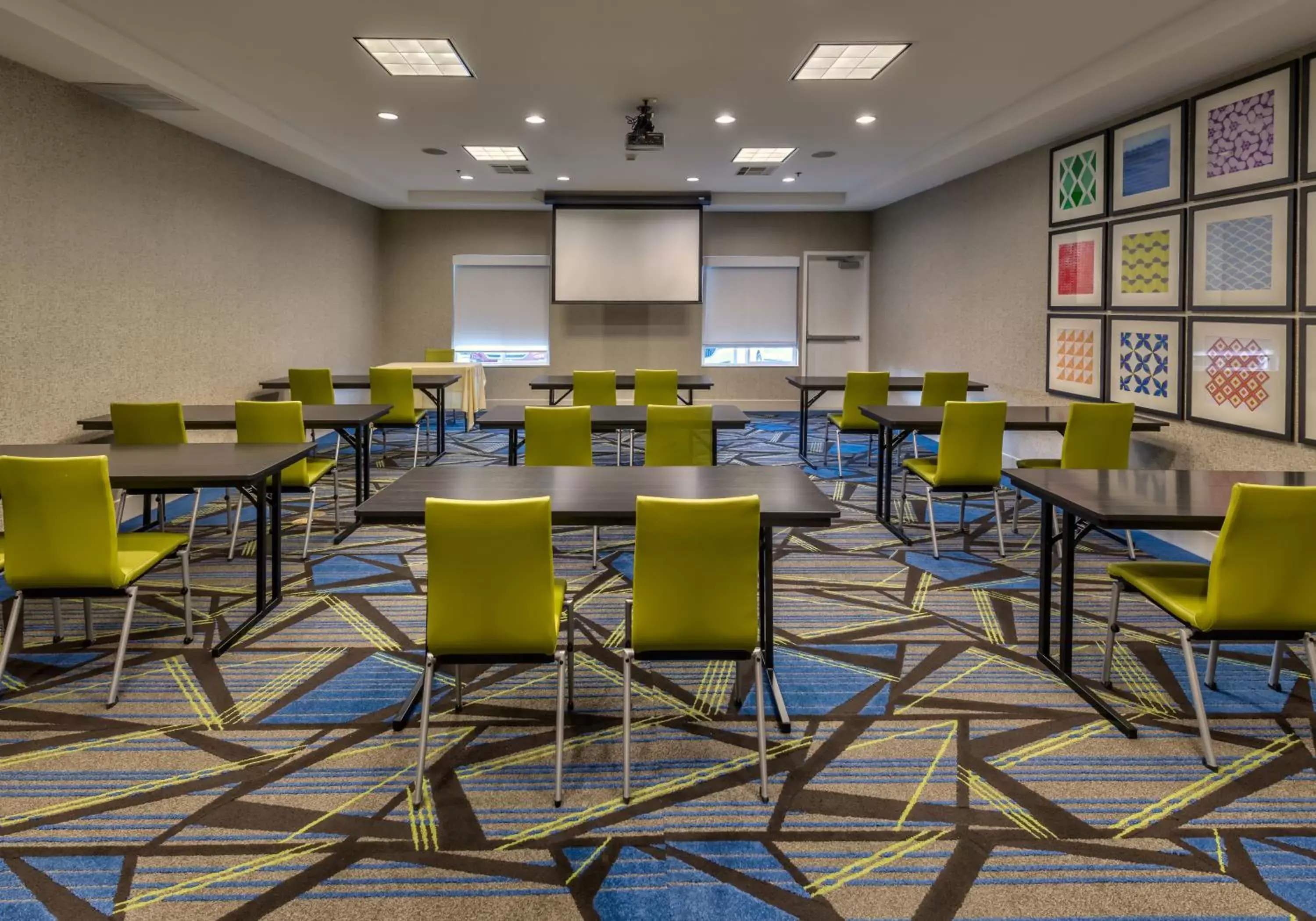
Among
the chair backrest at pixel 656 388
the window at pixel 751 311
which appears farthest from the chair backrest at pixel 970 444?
the window at pixel 751 311

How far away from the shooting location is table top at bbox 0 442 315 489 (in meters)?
3.46

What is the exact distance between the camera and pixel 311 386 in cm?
754

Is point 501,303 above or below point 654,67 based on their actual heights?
below

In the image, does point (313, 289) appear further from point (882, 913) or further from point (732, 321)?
point (882, 913)

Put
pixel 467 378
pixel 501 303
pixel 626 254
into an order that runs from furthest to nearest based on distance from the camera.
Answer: pixel 501 303, pixel 626 254, pixel 467 378

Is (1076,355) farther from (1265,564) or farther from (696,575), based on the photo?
(696,575)

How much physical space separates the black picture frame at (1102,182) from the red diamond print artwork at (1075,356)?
89 centimetres

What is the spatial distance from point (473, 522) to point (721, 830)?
1.13m

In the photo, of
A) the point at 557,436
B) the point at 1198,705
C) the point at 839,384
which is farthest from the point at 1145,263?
the point at 557,436

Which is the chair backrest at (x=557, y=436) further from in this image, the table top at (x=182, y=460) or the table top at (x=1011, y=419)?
the table top at (x=1011, y=419)

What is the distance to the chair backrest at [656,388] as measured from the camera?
759cm

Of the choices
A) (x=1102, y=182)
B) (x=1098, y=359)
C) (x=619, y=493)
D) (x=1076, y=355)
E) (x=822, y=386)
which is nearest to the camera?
(x=619, y=493)

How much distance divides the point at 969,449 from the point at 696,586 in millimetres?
3173

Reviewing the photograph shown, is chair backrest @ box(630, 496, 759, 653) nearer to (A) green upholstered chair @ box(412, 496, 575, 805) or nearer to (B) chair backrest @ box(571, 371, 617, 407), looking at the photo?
(A) green upholstered chair @ box(412, 496, 575, 805)
